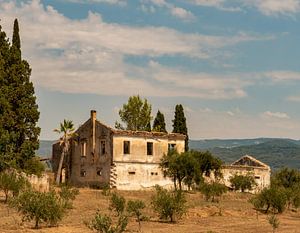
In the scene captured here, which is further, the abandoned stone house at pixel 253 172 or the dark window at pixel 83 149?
the abandoned stone house at pixel 253 172

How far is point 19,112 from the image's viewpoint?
4138cm

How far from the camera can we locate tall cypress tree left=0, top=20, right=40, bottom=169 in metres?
40.3

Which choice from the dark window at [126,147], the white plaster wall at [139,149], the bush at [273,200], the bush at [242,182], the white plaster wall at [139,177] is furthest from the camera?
the bush at [242,182]

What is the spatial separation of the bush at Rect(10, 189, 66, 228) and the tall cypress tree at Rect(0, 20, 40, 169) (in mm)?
16584

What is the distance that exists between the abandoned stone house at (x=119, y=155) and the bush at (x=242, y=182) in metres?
7.40

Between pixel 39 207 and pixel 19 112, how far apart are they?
19349mm

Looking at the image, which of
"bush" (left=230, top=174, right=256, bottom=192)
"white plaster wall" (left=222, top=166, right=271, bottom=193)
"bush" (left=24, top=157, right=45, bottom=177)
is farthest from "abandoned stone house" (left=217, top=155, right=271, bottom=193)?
"bush" (left=24, top=157, right=45, bottom=177)

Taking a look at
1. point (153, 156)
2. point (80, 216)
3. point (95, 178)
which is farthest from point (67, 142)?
point (80, 216)

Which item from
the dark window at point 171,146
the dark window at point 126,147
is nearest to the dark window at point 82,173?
the dark window at point 126,147

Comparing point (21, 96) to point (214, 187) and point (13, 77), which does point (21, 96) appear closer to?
point (13, 77)

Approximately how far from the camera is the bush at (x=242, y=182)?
2245 inches

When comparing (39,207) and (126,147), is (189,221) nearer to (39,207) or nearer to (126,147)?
(39,207)

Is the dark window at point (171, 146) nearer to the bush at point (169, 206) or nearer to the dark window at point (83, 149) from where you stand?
the dark window at point (83, 149)

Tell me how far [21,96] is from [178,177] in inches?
673
